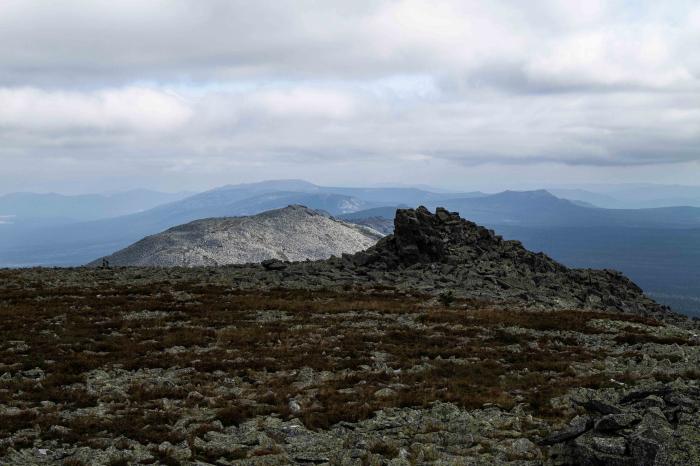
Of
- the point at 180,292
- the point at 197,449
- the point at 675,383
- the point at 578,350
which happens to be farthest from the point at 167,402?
the point at 180,292

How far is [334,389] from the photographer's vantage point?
22953 mm

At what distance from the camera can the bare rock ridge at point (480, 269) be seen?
59.1 metres

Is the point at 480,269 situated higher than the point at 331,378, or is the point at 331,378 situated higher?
the point at 480,269

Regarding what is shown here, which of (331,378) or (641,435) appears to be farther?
(331,378)

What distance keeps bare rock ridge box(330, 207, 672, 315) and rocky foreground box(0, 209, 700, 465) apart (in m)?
5.96

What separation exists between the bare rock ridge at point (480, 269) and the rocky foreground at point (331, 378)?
5957 millimetres

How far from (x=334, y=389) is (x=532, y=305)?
32383mm

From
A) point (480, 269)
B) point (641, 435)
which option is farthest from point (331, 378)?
point (480, 269)

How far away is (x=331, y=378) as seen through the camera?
25.1 metres

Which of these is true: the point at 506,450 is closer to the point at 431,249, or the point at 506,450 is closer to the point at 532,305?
the point at 532,305

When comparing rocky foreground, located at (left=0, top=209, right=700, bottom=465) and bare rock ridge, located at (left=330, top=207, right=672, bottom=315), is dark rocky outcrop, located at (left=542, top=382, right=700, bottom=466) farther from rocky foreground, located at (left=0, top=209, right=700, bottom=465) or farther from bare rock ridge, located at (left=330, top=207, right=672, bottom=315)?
bare rock ridge, located at (left=330, top=207, right=672, bottom=315)

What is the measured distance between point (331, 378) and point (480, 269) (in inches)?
1715

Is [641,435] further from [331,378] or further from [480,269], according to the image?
[480,269]

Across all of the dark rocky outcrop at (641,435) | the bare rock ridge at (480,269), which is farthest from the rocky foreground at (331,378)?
the bare rock ridge at (480,269)
